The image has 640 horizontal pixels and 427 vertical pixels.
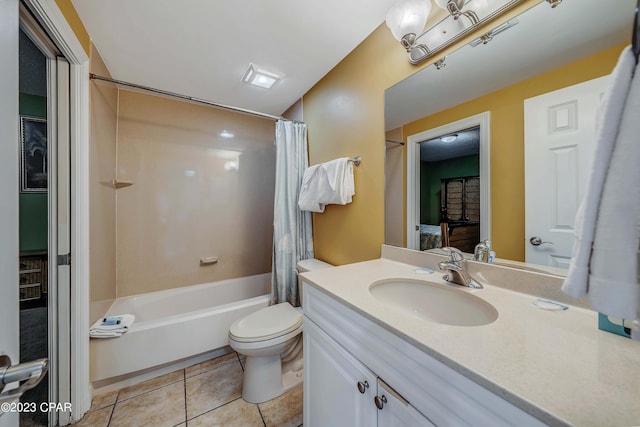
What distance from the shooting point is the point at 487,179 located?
3.01 feet

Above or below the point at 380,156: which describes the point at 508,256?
below

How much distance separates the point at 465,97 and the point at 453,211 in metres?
0.51

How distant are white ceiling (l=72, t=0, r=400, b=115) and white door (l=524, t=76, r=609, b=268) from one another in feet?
3.12

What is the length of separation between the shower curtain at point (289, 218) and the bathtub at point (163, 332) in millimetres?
230

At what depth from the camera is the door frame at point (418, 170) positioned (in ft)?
3.01

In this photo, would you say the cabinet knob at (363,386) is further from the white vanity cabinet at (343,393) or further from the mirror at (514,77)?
the mirror at (514,77)

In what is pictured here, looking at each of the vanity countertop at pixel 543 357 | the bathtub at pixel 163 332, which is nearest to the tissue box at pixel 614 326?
the vanity countertop at pixel 543 357

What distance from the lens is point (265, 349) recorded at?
4.23 feet

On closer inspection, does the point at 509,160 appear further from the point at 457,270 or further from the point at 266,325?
the point at 266,325

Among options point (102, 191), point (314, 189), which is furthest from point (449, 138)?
point (102, 191)

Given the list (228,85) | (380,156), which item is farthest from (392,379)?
(228,85)

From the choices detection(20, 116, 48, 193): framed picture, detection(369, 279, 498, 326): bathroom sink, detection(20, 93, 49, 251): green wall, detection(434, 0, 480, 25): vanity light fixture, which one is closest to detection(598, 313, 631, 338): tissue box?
detection(369, 279, 498, 326): bathroom sink

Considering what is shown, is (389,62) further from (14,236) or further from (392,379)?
(14,236)

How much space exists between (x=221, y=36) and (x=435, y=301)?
1.84m
